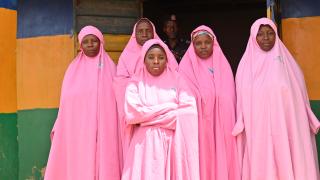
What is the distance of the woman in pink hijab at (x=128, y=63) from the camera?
3.79 m

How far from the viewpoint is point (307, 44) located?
14.3ft

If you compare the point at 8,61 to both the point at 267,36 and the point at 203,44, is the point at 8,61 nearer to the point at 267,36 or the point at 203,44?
the point at 203,44

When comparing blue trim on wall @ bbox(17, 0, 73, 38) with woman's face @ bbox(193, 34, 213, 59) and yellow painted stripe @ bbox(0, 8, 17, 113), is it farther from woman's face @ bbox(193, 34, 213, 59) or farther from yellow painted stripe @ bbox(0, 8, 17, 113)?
woman's face @ bbox(193, 34, 213, 59)

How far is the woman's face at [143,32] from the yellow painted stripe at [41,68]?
1051 mm

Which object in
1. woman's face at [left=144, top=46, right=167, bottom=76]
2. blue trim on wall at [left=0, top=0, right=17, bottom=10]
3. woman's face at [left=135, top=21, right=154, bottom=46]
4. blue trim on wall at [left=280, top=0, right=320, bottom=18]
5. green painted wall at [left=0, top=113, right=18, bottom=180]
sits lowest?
green painted wall at [left=0, top=113, right=18, bottom=180]

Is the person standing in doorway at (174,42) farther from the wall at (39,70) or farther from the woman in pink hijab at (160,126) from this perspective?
the woman in pink hijab at (160,126)

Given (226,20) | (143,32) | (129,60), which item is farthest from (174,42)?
(226,20)

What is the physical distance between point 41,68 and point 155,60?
1784mm

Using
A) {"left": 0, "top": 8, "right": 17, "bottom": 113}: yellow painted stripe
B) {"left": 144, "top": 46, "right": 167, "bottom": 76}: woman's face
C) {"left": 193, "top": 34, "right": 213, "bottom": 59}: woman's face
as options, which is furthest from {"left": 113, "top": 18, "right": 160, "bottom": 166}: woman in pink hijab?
{"left": 0, "top": 8, "right": 17, "bottom": 113}: yellow painted stripe

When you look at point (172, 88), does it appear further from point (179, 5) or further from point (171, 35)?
point (179, 5)

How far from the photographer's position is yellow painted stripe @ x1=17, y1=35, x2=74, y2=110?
15.9 feet

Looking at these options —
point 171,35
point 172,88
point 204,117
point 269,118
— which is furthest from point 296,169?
point 171,35

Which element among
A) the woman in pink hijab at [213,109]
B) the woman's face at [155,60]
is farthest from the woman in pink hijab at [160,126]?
the woman in pink hijab at [213,109]

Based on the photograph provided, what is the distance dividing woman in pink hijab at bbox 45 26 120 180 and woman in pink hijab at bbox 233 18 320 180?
96 cm
